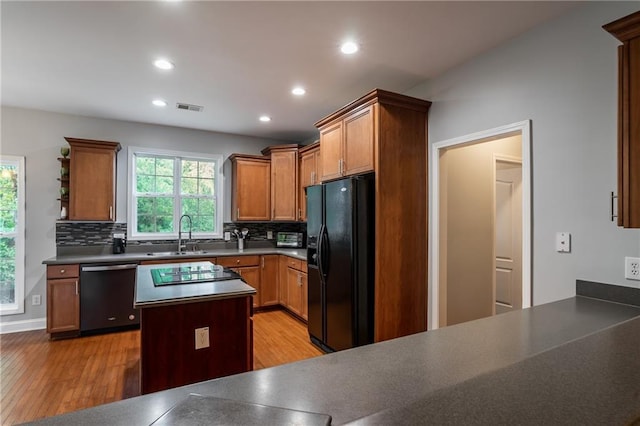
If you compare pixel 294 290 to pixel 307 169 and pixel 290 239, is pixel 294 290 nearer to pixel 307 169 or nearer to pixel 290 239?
pixel 290 239

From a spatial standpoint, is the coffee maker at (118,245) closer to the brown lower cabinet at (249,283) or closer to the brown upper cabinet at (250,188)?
the brown lower cabinet at (249,283)

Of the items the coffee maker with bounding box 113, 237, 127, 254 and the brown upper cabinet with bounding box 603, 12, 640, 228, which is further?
the coffee maker with bounding box 113, 237, 127, 254

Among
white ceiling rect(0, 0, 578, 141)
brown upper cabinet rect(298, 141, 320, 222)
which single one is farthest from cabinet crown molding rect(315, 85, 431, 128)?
brown upper cabinet rect(298, 141, 320, 222)

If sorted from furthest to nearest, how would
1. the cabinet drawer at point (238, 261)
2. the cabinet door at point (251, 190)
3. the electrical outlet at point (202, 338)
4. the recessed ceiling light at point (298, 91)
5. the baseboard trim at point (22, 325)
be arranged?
1. the cabinet door at point (251, 190)
2. the cabinet drawer at point (238, 261)
3. the baseboard trim at point (22, 325)
4. the recessed ceiling light at point (298, 91)
5. the electrical outlet at point (202, 338)

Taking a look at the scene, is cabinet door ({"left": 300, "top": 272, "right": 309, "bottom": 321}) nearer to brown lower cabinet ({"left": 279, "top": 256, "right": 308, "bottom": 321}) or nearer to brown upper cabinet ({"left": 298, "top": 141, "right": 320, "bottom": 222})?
brown lower cabinet ({"left": 279, "top": 256, "right": 308, "bottom": 321})

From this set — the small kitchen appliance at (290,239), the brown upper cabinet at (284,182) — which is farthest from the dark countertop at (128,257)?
the brown upper cabinet at (284,182)

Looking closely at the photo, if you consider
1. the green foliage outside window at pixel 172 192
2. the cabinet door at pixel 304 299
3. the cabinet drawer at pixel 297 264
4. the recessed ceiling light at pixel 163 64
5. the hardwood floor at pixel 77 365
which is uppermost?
the recessed ceiling light at pixel 163 64

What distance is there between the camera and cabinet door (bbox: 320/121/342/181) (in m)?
3.24

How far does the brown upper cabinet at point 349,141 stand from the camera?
9.20 feet

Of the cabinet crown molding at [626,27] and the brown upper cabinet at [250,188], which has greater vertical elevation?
the cabinet crown molding at [626,27]

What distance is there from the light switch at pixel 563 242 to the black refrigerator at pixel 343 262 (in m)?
1.29

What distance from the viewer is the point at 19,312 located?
3.86 meters

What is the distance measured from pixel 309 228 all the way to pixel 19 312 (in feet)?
12.0

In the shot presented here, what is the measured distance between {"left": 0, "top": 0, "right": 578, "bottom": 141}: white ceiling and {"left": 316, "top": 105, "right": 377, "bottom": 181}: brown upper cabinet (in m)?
0.34
